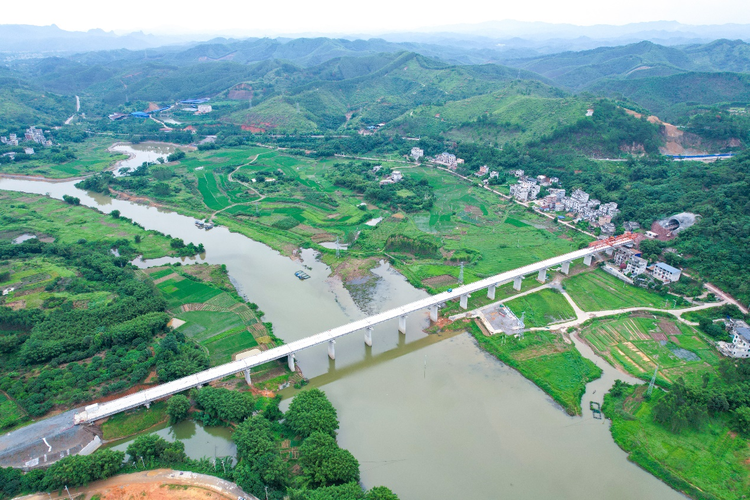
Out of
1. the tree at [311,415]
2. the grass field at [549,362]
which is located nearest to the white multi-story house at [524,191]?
the grass field at [549,362]

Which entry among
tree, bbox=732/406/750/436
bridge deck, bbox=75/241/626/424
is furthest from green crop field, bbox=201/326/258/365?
tree, bbox=732/406/750/436

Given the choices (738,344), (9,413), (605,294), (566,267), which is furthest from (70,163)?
(738,344)

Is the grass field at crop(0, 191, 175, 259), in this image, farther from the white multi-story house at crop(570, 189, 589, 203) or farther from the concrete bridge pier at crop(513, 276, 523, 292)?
the white multi-story house at crop(570, 189, 589, 203)

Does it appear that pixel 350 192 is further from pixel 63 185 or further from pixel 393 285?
pixel 63 185

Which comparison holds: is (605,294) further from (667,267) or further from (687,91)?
(687,91)

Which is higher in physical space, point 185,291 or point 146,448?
point 146,448
